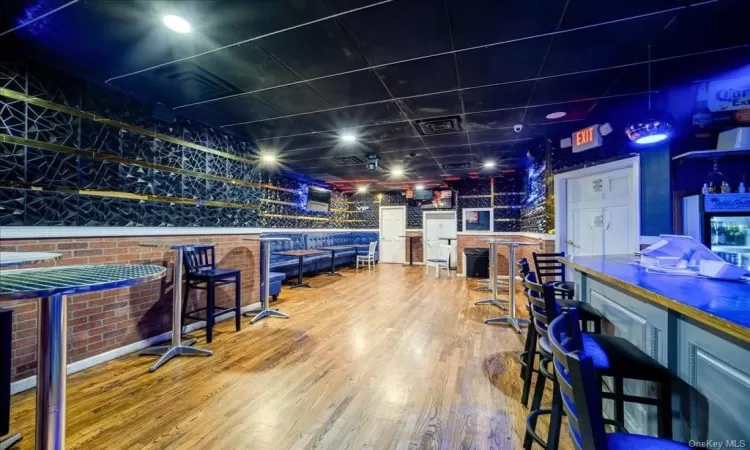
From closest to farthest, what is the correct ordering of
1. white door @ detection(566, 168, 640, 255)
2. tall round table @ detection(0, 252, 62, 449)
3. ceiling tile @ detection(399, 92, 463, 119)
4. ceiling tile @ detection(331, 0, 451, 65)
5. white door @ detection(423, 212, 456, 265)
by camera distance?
tall round table @ detection(0, 252, 62, 449) < ceiling tile @ detection(331, 0, 451, 65) < ceiling tile @ detection(399, 92, 463, 119) < white door @ detection(566, 168, 640, 255) < white door @ detection(423, 212, 456, 265)

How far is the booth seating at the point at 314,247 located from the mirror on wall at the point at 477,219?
3.11m

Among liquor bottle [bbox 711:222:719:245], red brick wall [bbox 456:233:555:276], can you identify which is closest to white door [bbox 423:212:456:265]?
red brick wall [bbox 456:233:555:276]

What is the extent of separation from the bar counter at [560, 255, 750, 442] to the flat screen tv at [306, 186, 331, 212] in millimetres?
7544

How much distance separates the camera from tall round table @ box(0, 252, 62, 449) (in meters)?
0.98

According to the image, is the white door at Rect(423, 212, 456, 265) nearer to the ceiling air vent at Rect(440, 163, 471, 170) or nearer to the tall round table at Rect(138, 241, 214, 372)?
the ceiling air vent at Rect(440, 163, 471, 170)

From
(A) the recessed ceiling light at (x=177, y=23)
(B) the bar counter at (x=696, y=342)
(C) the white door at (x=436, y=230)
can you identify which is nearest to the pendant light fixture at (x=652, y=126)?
(B) the bar counter at (x=696, y=342)

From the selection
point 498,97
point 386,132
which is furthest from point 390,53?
point 386,132

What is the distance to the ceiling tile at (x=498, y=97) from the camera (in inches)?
113

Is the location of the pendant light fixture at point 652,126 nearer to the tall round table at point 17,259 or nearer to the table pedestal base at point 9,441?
the tall round table at point 17,259

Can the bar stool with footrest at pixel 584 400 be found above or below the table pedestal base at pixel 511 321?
above

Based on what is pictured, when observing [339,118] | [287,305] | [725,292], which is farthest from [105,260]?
[725,292]

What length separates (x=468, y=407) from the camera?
201cm

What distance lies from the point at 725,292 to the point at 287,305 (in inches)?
177

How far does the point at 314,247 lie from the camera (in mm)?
7828
